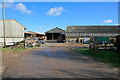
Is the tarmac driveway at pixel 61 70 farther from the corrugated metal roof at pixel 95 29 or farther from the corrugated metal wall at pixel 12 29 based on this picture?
the corrugated metal roof at pixel 95 29

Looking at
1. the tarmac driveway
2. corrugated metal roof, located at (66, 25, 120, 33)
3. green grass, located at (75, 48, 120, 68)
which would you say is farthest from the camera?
corrugated metal roof, located at (66, 25, 120, 33)

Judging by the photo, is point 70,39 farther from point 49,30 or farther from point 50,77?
point 50,77

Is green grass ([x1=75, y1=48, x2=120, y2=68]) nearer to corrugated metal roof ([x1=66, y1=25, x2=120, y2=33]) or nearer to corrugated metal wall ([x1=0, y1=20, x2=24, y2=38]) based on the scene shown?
corrugated metal wall ([x1=0, y1=20, x2=24, y2=38])

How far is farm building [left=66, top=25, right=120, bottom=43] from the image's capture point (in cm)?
3694

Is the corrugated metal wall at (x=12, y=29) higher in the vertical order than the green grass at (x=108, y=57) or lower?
higher

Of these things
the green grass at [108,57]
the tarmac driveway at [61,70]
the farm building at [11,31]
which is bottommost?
the tarmac driveway at [61,70]

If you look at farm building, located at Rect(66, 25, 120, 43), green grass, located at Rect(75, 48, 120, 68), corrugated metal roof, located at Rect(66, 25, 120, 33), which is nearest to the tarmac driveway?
green grass, located at Rect(75, 48, 120, 68)

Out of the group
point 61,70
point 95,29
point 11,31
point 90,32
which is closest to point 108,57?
point 61,70

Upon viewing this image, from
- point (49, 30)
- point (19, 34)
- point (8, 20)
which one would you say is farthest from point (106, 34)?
point (8, 20)

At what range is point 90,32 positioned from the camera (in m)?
38.3

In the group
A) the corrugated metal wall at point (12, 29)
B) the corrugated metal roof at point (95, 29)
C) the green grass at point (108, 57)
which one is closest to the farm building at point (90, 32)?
the corrugated metal roof at point (95, 29)

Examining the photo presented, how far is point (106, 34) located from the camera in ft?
128

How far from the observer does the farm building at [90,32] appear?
121 feet

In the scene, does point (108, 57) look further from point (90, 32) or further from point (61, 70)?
point (90, 32)
